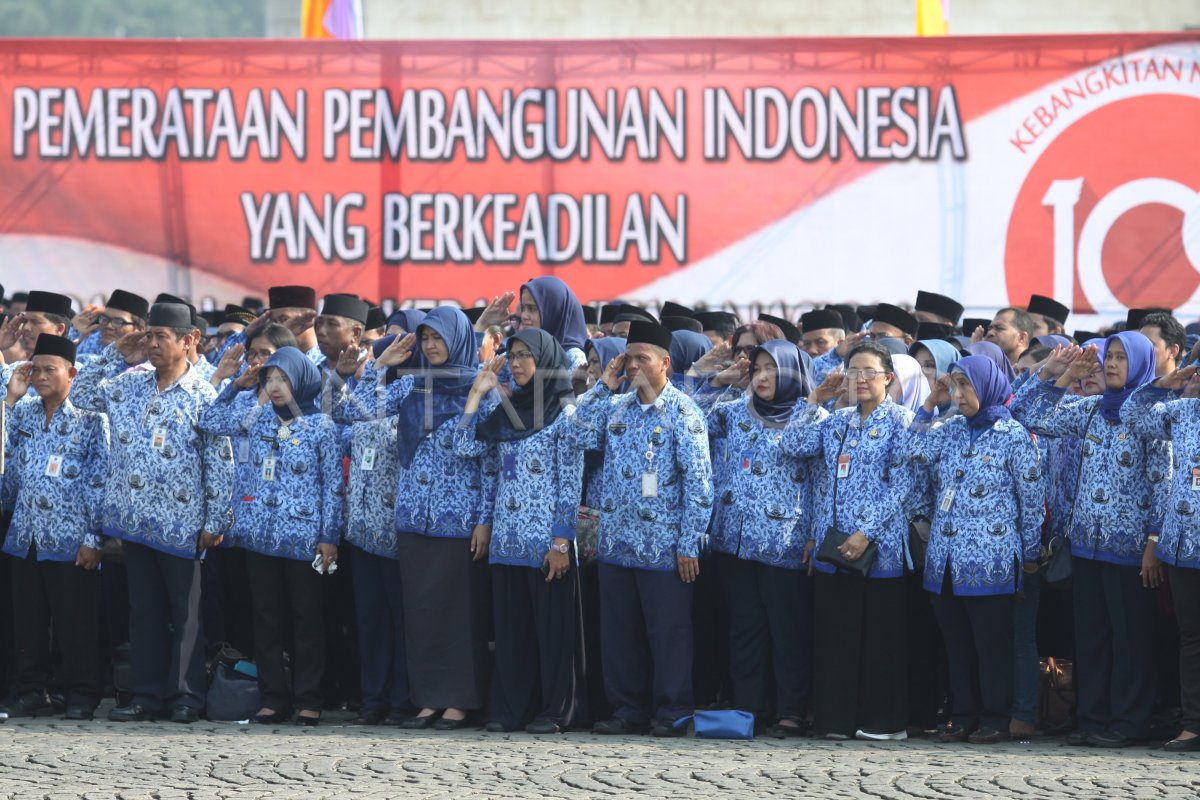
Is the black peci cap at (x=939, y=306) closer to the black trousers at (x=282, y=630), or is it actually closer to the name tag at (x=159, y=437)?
the black trousers at (x=282, y=630)

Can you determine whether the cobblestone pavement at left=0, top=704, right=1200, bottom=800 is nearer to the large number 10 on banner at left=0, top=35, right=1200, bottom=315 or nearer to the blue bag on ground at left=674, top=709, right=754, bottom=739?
the blue bag on ground at left=674, top=709, right=754, bottom=739

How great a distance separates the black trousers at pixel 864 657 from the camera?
8.43m

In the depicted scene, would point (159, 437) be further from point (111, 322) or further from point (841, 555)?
point (841, 555)

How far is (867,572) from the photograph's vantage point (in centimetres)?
834

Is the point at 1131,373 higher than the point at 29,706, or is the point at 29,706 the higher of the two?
the point at 1131,373

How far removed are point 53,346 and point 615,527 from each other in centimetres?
300

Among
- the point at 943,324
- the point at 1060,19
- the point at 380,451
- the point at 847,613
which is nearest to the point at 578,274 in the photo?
the point at 943,324

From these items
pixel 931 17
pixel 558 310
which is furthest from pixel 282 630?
pixel 931 17

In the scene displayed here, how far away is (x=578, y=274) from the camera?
42.9ft

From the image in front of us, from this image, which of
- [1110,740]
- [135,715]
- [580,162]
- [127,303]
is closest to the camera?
[1110,740]

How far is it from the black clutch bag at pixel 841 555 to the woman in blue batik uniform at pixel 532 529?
1182 millimetres

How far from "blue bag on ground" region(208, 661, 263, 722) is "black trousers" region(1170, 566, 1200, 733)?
4355 millimetres

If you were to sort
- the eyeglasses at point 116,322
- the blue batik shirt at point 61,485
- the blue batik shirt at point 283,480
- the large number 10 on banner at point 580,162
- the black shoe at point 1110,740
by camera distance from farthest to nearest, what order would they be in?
the large number 10 on banner at point 580,162 < the eyeglasses at point 116,322 < the blue batik shirt at point 61,485 < the blue batik shirt at point 283,480 < the black shoe at point 1110,740

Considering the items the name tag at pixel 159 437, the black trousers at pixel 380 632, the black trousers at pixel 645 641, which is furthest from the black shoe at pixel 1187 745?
the name tag at pixel 159 437
